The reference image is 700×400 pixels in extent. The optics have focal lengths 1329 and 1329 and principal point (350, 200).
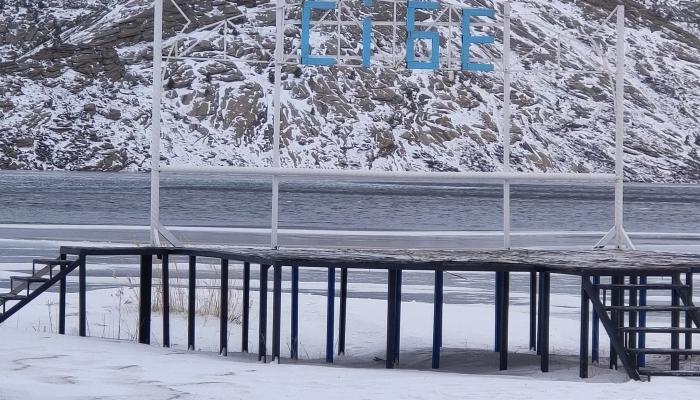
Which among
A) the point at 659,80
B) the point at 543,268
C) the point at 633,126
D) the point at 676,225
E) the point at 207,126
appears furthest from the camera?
the point at 659,80

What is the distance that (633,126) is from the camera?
421ft

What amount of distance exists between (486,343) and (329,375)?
4025 mm

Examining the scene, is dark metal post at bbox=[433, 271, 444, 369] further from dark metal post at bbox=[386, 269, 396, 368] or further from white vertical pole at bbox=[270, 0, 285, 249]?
white vertical pole at bbox=[270, 0, 285, 249]

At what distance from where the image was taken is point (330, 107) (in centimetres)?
12044

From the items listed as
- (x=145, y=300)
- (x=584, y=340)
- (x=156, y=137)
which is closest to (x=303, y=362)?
(x=145, y=300)

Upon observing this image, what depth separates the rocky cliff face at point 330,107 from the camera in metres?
116

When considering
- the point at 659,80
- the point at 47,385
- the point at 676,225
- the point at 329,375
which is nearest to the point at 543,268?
the point at 329,375

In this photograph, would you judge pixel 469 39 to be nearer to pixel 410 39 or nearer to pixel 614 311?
pixel 410 39

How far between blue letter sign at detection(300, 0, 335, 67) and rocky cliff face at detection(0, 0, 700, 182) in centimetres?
9245

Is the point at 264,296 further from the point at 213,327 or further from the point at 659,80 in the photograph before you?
the point at 659,80

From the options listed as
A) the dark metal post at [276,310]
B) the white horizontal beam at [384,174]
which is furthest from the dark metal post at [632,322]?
the dark metal post at [276,310]

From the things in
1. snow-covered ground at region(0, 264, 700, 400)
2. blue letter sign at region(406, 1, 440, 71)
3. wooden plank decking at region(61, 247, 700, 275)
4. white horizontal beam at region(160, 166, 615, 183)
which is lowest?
snow-covered ground at region(0, 264, 700, 400)

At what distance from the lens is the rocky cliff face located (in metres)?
116

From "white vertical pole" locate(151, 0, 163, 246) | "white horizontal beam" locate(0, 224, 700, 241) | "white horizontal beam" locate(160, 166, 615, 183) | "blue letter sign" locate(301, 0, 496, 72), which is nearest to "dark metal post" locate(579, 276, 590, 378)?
"white horizontal beam" locate(160, 166, 615, 183)
